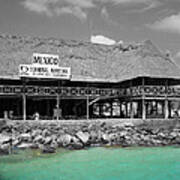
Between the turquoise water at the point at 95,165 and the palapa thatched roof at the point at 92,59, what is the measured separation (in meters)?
8.17

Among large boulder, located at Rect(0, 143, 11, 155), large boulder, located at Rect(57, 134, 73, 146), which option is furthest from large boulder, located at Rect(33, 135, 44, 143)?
large boulder, located at Rect(0, 143, 11, 155)

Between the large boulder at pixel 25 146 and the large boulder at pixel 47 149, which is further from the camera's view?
the large boulder at pixel 25 146

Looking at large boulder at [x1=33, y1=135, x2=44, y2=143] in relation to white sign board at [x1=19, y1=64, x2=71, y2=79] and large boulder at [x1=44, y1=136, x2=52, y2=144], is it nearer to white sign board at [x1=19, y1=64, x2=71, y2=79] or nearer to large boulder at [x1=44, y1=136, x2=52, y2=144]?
large boulder at [x1=44, y1=136, x2=52, y2=144]

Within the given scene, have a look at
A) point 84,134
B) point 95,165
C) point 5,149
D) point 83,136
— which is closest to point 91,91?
point 84,134

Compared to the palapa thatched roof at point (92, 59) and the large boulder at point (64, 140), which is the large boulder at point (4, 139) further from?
the palapa thatched roof at point (92, 59)

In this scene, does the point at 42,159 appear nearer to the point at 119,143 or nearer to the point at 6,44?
the point at 119,143

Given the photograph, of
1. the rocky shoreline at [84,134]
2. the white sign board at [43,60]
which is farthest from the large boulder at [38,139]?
the white sign board at [43,60]

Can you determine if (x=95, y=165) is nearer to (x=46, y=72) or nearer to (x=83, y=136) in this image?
(x=83, y=136)

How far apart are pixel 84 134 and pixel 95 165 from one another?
5052 mm

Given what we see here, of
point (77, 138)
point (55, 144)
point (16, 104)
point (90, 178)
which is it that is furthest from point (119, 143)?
point (16, 104)

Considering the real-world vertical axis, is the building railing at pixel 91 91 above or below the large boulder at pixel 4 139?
above

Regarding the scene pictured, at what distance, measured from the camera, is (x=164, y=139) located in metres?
22.5

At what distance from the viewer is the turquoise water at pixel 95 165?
46.0ft

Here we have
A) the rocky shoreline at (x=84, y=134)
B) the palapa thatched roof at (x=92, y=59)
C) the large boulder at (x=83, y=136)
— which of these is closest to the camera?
the rocky shoreline at (x=84, y=134)
